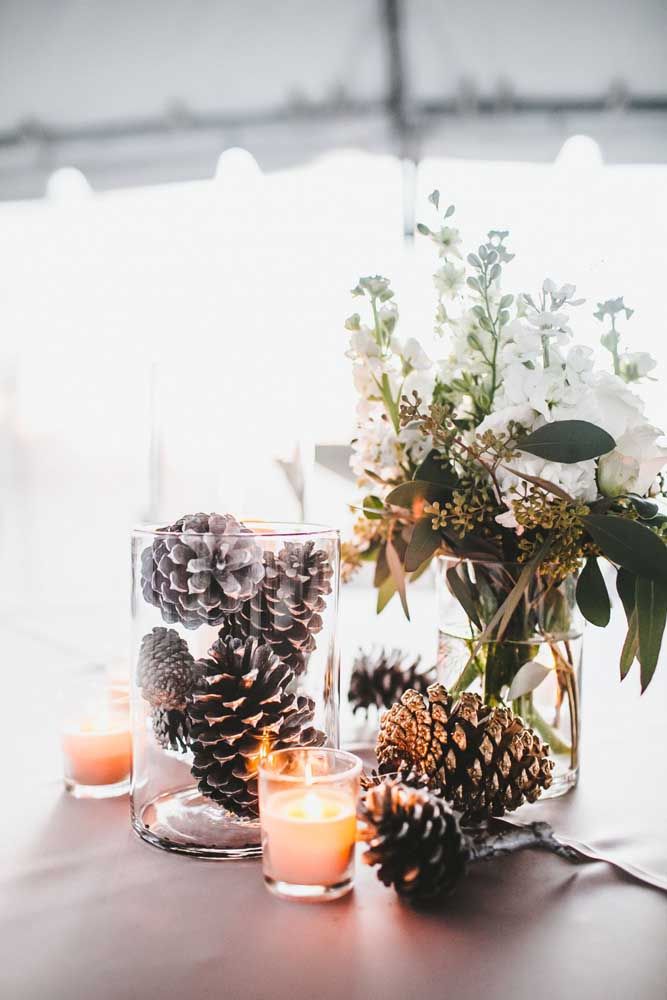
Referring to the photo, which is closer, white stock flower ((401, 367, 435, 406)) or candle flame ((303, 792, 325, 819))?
candle flame ((303, 792, 325, 819))

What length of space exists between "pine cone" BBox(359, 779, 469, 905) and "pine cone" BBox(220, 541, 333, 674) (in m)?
0.13

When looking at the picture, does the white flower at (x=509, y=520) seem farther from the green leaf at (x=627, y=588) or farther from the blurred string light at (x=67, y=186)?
the blurred string light at (x=67, y=186)

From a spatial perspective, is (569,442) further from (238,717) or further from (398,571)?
(238,717)

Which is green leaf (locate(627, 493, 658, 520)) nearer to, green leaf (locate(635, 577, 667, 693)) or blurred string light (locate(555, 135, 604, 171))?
green leaf (locate(635, 577, 667, 693))

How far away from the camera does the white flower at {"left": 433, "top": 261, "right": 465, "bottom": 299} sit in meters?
0.71

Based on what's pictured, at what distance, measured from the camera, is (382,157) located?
10.1 feet

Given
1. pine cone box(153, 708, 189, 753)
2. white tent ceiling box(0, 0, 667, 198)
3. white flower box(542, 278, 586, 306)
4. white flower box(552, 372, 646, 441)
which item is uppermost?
white tent ceiling box(0, 0, 667, 198)

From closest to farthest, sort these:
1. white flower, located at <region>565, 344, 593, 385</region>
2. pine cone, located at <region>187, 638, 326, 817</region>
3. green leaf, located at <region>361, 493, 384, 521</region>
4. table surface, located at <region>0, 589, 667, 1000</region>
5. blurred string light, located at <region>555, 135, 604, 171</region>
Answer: table surface, located at <region>0, 589, 667, 1000</region> → pine cone, located at <region>187, 638, 326, 817</region> → white flower, located at <region>565, 344, 593, 385</region> → green leaf, located at <region>361, 493, 384, 521</region> → blurred string light, located at <region>555, 135, 604, 171</region>

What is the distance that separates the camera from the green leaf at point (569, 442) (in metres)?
0.60

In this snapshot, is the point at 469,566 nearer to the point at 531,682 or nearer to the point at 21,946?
the point at 531,682

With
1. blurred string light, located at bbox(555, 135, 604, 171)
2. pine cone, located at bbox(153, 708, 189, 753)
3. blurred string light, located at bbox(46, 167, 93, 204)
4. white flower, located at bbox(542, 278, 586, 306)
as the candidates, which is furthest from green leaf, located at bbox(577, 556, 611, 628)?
blurred string light, located at bbox(46, 167, 93, 204)

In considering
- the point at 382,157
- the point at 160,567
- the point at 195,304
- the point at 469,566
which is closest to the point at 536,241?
the point at 382,157

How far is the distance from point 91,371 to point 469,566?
270cm

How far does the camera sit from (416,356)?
0.70 m
